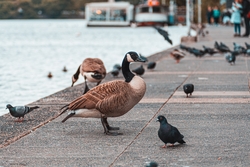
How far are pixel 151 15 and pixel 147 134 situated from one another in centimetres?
9038

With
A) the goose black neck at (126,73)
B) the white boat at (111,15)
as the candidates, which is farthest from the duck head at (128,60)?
the white boat at (111,15)

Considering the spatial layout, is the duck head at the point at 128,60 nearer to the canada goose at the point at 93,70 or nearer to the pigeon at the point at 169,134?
the pigeon at the point at 169,134

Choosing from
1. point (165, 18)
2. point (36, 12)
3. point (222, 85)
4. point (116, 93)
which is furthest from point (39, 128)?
point (36, 12)

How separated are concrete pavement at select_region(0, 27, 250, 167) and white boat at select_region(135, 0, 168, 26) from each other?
8491cm

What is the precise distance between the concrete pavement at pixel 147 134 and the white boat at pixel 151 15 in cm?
8491

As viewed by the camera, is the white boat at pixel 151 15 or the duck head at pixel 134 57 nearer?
the duck head at pixel 134 57

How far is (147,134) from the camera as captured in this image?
8.37m

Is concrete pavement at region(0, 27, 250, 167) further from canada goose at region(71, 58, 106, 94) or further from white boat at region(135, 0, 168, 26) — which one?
white boat at region(135, 0, 168, 26)

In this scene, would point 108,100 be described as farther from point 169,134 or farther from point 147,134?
point 169,134

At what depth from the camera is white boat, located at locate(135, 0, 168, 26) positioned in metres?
97.8

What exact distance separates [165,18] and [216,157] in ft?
311

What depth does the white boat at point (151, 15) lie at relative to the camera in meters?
97.8

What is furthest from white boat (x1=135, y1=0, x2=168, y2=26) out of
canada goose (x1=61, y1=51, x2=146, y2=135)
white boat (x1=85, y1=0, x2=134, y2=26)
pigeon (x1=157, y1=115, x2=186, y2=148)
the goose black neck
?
pigeon (x1=157, y1=115, x2=186, y2=148)

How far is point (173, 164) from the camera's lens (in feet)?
22.0
